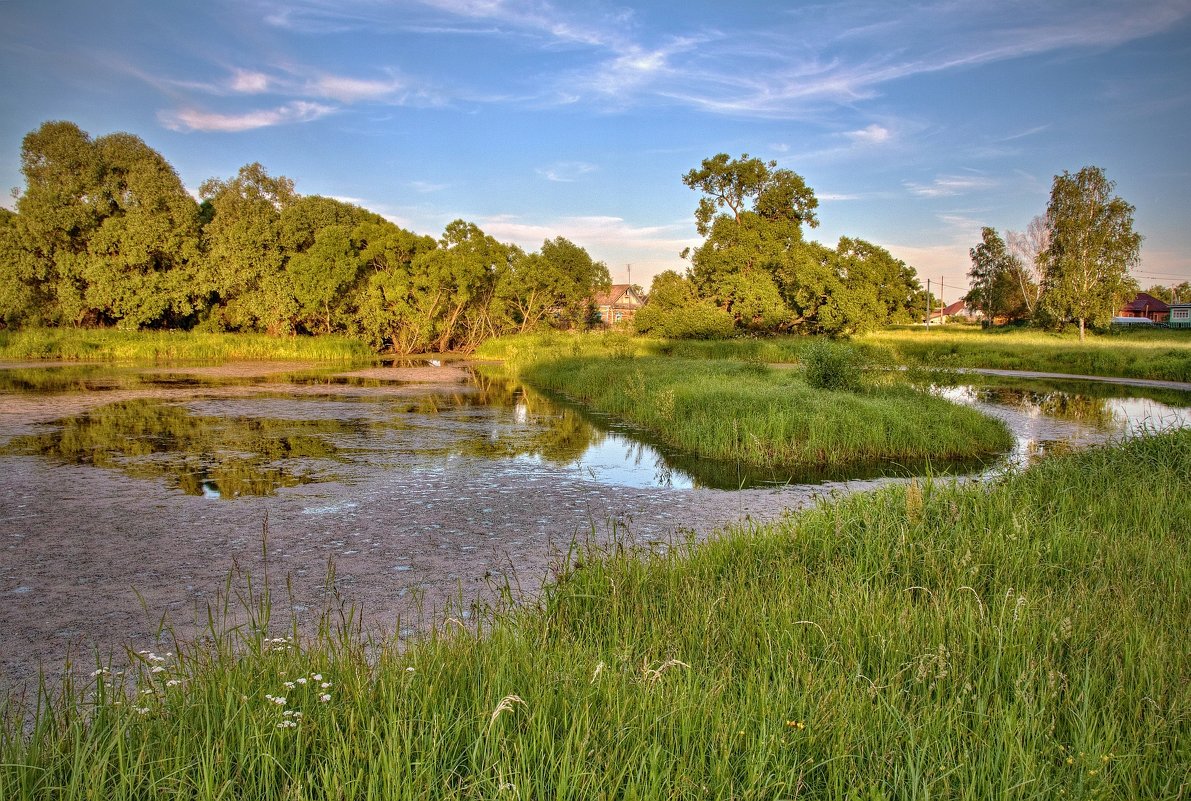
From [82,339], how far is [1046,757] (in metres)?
34.5

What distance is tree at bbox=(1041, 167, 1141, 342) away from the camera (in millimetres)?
38344

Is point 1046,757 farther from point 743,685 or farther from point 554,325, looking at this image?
point 554,325

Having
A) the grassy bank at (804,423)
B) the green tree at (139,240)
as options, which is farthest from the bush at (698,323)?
the green tree at (139,240)

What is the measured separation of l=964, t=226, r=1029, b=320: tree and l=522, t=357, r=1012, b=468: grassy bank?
47.2 metres

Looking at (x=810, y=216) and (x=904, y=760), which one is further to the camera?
(x=810, y=216)

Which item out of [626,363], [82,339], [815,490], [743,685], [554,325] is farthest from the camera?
[554,325]

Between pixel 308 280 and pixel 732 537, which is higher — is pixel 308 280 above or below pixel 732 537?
above

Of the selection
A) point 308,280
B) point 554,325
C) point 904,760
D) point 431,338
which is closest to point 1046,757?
point 904,760

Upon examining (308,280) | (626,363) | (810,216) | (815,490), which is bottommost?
(815,490)

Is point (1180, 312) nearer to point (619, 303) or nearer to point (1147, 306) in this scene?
point (1147, 306)

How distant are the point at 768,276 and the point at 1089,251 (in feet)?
66.9

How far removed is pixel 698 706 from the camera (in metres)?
2.53

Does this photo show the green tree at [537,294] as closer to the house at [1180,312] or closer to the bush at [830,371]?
the bush at [830,371]

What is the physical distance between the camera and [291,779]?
7.27 ft
